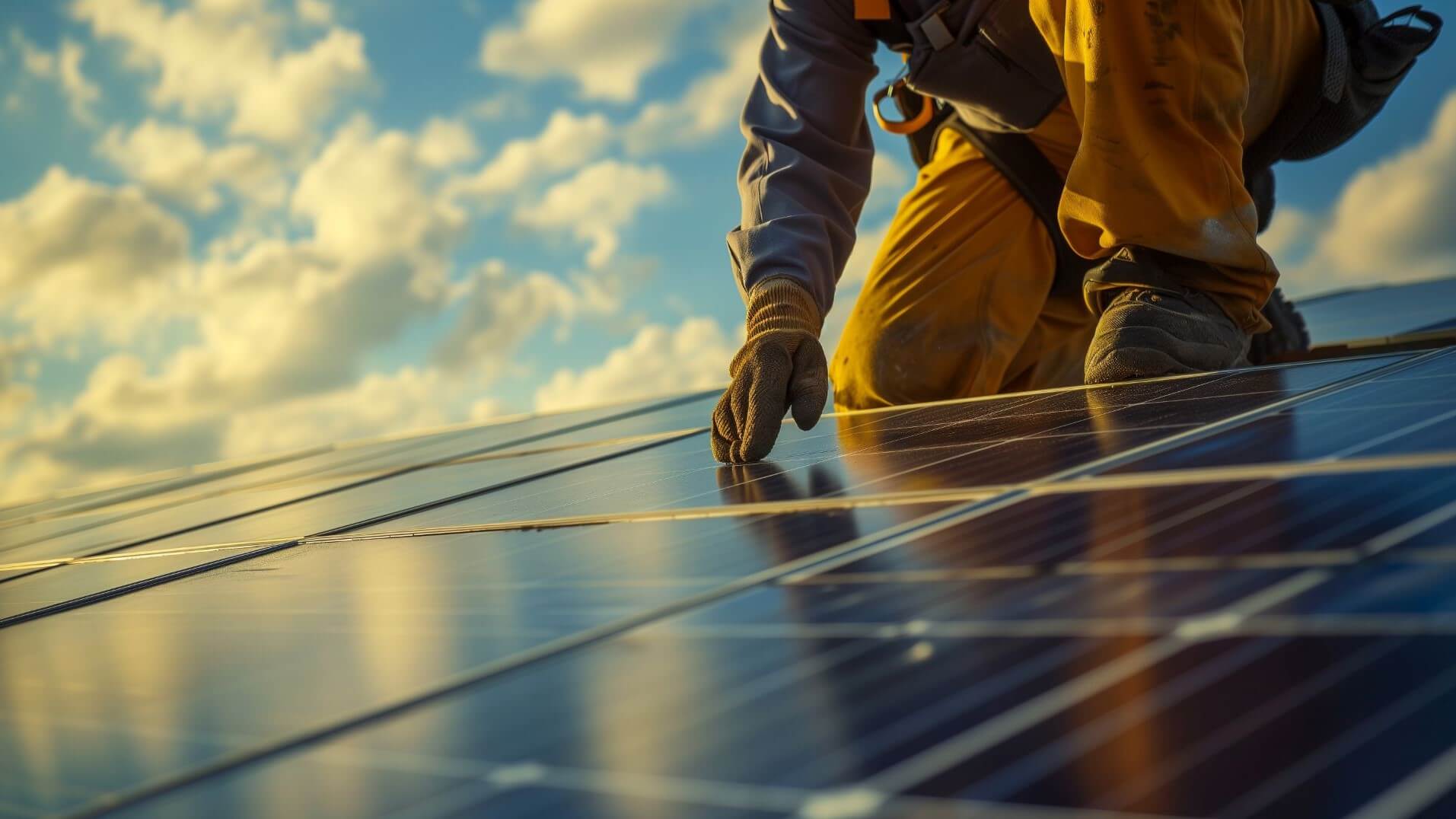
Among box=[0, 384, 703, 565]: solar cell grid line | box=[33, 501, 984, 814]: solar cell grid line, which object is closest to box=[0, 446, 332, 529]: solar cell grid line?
box=[0, 384, 703, 565]: solar cell grid line

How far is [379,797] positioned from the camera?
2.06 ft

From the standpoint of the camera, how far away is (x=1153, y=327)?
2.34 meters

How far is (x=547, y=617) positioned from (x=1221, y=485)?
1.74ft

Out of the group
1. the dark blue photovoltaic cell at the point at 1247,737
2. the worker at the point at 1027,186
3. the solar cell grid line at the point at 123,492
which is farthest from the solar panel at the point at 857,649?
the solar cell grid line at the point at 123,492

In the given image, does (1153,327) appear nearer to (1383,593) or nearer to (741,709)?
(1383,593)

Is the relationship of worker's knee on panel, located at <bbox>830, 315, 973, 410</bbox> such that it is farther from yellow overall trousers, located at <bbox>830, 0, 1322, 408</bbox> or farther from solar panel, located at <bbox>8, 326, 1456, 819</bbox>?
solar panel, located at <bbox>8, 326, 1456, 819</bbox>

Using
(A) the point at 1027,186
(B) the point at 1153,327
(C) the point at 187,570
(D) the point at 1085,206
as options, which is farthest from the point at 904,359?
(C) the point at 187,570

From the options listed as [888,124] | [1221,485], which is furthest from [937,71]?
[1221,485]

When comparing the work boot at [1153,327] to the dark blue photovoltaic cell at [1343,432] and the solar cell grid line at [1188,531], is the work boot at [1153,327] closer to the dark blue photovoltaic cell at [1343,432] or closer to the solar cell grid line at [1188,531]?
the dark blue photovoltaic cell at [1343,432]

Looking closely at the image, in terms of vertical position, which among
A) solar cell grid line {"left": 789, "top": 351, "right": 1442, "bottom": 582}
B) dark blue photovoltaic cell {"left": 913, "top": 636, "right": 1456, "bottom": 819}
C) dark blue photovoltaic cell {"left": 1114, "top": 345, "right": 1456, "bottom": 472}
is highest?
solar cell grid line {"left": 789, "top": 351, "right": 1442, "bottom": 582}

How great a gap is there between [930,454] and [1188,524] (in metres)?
0.72

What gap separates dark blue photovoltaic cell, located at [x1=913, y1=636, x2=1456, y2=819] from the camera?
18.8 inches

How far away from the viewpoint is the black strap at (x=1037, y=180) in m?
3.43

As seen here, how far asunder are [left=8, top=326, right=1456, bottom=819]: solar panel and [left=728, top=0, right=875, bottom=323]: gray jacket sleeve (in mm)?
1122
